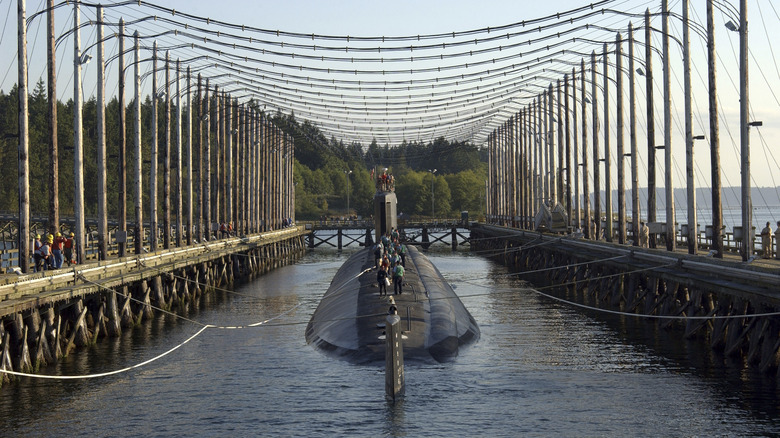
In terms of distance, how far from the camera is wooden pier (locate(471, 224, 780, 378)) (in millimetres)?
30344

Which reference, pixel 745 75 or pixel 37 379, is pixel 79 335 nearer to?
pixel 37 379

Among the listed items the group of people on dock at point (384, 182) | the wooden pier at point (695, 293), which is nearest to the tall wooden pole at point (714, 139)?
the wooden pier at point (695, 293)

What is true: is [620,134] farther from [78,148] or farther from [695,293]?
[78,148]

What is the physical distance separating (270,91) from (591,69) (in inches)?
1020

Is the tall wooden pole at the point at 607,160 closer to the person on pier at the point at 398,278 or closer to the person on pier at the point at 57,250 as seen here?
the person on pier at the point at 398,278

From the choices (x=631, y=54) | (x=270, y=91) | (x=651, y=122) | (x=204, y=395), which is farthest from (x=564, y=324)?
(x=270, y=91)

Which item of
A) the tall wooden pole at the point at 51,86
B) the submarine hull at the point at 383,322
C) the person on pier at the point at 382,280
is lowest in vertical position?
the submarine hull at the point at 383,322

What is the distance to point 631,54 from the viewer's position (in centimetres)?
5584

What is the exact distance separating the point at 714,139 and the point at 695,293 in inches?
275

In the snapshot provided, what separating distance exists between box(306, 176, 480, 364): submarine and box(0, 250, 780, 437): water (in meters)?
0.70

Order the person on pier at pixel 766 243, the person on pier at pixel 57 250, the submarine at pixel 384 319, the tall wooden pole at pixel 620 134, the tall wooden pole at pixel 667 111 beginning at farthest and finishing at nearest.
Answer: the tall wooden pole at pixel 620 134 → the tall wooden pole at pixel 667 111 → the person on pier at pixel 766 243 → the person on pier at pixel 57 250 → the submarine at pixel 384 319

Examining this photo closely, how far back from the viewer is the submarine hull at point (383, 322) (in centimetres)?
3192

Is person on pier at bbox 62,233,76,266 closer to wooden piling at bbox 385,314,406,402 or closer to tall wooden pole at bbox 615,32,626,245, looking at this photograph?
wooden piling at bbox 385,314,406,402

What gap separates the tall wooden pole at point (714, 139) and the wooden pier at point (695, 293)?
146cm
